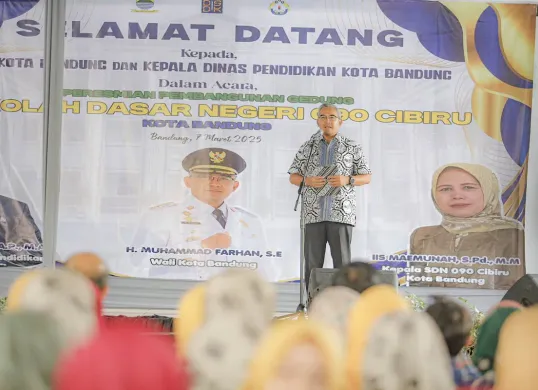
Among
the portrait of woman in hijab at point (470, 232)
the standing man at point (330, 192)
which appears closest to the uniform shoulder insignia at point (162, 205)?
the standing man at point (330, 192)

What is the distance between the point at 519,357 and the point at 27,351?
44cm

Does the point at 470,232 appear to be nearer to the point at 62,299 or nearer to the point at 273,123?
the point at 273,123

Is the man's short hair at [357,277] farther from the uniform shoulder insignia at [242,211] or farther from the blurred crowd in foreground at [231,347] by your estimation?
the uniform shoulder insignia at [242,211]

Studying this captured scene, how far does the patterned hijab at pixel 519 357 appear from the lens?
0.65 metres

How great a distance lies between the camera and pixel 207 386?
67 centimetres

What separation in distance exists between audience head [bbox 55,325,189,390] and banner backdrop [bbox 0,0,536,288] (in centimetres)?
485

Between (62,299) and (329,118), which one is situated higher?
(329,118)

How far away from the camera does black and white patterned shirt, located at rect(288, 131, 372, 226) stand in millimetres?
5051

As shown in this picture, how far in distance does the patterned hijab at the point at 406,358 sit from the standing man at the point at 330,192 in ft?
14.3

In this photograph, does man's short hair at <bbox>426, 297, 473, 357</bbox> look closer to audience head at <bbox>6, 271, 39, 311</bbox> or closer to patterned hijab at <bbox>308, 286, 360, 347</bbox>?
patterned hijab at <bbox>308, 286, 360, 347</bbox>

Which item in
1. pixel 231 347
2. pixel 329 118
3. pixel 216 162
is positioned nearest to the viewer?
pixel 231 347

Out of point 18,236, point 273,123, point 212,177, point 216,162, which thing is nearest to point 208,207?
point 212,177

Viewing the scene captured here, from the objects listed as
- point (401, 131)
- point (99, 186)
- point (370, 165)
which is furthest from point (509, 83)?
point (99, 186)

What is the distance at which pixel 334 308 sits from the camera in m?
0.88
